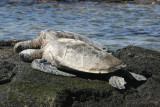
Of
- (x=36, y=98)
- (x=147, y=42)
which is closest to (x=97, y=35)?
(x=147, y=42)

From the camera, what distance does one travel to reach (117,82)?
393 cm

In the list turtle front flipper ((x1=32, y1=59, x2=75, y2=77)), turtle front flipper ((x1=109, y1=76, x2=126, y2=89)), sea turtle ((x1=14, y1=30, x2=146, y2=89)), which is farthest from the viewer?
turtle front flipper ((x1=32, y1=59, x2=75, y2=77))

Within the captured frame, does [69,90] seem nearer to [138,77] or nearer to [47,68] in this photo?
[47,68]

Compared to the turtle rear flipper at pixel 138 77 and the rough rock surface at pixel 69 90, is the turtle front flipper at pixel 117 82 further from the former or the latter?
the turtle rear flipper at pixel 138 77

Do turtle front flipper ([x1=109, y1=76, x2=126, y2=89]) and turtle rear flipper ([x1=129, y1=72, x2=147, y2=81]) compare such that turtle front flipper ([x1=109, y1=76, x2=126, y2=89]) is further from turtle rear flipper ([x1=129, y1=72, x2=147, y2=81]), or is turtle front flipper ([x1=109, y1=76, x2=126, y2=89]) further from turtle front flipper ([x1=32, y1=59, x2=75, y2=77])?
turtle front flipper ([x1=32, y1=59, x2=75, y2=77])

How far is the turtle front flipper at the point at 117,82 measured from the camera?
387 cm

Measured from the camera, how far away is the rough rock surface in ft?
11.7

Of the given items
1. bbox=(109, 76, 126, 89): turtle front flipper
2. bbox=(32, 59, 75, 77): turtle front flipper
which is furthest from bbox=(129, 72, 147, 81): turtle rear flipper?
bbox=(32, 59, 75, 77): turtle front flipper

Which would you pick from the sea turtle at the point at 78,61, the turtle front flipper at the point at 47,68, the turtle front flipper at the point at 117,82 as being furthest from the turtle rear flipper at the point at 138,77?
the turtle front flipper at the point at 47,68

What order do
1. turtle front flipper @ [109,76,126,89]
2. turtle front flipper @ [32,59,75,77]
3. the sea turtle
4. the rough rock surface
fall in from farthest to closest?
turtle front flipper @ [32,59,75,77] → the sea turtle → turtle front flipper @ [109,76,126,89] → the rough rock surface

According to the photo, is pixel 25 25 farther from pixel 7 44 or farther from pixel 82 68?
pixel 82 68

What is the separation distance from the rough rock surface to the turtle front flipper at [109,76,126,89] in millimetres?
79

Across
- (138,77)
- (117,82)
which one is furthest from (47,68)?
(138,77)

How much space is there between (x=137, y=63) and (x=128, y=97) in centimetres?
97
